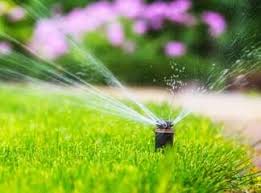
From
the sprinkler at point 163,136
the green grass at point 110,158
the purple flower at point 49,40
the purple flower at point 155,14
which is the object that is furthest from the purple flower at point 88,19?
the sprinkler at point 163,136

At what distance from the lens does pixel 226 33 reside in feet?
30.6

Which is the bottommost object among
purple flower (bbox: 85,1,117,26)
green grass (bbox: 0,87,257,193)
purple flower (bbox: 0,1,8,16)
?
green grass (bbox: 0,87,257,193)

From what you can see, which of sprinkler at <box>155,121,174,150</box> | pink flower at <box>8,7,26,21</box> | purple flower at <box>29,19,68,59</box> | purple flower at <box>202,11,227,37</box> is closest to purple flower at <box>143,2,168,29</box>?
purple flower at <box>202,11,227,37</box>

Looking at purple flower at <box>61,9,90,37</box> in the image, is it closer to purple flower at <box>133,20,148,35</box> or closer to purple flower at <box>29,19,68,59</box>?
purple flower at <box>29,19,68,59</box>

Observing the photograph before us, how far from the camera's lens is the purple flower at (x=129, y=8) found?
9758 mm

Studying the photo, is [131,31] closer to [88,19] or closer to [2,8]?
[88,19]

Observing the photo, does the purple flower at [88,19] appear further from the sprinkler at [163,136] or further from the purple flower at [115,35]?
the sprinkler at [163,136]

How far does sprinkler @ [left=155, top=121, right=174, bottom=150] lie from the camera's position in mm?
3840

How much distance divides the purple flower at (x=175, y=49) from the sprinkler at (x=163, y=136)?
18.3ft

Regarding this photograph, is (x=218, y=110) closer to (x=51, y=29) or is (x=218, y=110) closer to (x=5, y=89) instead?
(x=5, y=89)

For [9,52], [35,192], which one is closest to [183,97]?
[9,52]

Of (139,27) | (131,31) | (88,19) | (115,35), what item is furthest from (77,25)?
(139,27)

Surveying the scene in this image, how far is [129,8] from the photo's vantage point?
9.81m

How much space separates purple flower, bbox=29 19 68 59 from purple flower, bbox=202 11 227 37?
1.75 meters
